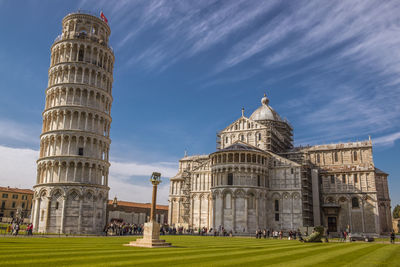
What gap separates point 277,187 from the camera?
2559 inches

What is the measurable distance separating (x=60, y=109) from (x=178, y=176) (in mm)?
39613

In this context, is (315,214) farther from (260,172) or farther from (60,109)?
(60,109)

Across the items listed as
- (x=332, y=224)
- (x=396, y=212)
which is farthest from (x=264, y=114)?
(x=396, y=212)

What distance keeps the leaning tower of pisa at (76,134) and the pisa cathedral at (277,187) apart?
21893mm

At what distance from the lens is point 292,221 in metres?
62.3

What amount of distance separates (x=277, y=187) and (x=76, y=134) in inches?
1493

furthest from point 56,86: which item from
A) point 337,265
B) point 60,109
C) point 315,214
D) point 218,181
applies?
point 315,214

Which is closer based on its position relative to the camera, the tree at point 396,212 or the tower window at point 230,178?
the tower window at point 230,178

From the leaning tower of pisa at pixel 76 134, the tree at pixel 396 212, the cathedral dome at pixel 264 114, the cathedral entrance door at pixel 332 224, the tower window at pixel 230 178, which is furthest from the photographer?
the tree at pixel 396 212

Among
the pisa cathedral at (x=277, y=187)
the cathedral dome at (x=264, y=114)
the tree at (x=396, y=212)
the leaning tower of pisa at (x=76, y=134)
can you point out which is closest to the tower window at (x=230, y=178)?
the pisa cathedral at (x=277, y=187)

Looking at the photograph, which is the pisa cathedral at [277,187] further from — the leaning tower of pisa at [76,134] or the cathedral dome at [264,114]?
the leaning tower of pisa at [76,134]

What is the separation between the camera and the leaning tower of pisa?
160ft

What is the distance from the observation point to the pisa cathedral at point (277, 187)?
61.1 meters

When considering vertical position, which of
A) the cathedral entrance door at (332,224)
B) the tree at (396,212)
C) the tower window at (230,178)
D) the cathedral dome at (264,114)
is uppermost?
the cathedral dome at (264,114)
